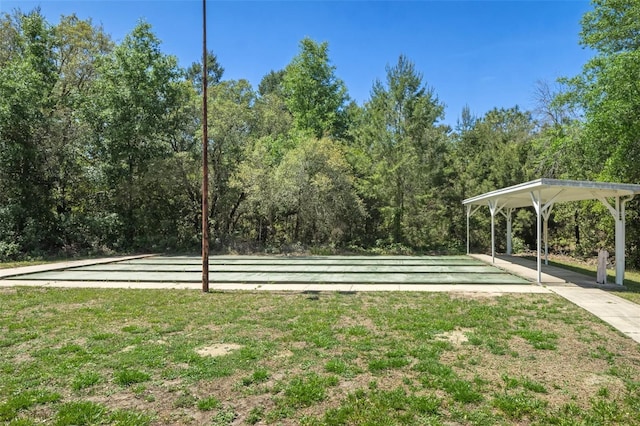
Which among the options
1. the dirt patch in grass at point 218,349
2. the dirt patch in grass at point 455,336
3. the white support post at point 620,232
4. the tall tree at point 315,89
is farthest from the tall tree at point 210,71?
the dirt patch in grass at point 455,336

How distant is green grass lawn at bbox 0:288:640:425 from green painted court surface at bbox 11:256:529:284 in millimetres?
3157

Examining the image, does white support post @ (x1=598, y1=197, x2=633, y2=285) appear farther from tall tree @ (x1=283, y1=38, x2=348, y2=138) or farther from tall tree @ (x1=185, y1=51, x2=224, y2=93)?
tall tree @ (x1=185, y1=51, x2=224, y2=93)

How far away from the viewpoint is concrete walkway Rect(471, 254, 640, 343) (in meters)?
5.64

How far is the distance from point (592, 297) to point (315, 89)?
70.5 ft

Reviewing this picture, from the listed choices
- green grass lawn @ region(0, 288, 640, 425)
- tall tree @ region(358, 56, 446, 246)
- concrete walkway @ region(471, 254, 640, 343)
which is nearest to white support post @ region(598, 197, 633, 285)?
concrete walkway @ region(471, 254, 640, 343)

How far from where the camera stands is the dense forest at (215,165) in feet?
54.1

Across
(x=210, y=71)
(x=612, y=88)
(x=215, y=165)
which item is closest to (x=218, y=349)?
(x=612, y=88)

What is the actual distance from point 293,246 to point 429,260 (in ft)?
21.3

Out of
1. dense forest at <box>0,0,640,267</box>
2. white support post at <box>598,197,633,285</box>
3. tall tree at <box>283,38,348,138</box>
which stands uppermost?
tall tree at <box>283,38,348,138</box>

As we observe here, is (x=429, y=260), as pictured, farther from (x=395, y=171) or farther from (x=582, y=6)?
(x=582, y=6)

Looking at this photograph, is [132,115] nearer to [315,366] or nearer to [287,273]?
[287,273]

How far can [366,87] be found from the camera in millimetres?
21266

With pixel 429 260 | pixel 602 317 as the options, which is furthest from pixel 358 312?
pixel 429 260

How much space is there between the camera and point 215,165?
1856 cm
